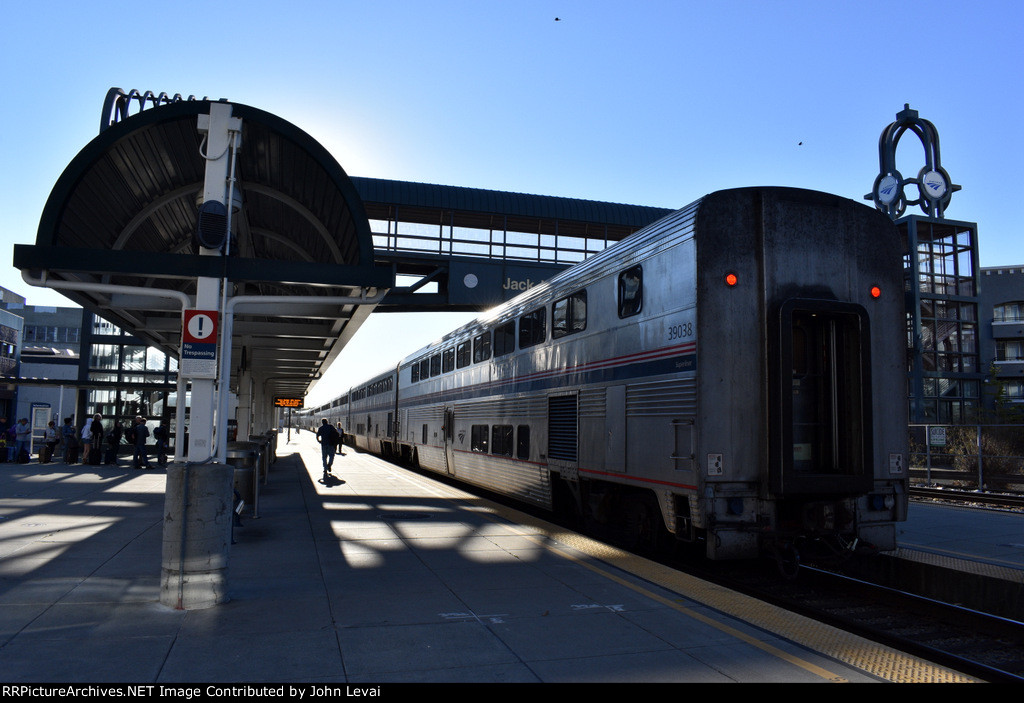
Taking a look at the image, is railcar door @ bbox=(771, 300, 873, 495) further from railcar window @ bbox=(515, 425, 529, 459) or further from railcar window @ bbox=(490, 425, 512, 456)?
railcar window @ bbox=(490, 425, 512, 456)

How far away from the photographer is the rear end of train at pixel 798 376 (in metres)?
7.27

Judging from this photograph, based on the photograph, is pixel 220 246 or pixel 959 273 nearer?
pixel 220 246

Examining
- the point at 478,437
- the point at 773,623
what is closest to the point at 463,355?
the point at 478,437

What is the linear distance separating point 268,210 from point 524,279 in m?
9.55

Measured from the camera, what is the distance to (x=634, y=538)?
936 centimetres

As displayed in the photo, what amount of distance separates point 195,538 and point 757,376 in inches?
217

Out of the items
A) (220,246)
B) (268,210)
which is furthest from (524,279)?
(220,246)

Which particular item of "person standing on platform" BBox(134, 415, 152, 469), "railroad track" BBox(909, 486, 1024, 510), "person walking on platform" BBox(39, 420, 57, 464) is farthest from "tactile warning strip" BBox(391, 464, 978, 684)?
"person walking on platform" BBox(39, 420, 57, 464)

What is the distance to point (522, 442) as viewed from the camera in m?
12.6

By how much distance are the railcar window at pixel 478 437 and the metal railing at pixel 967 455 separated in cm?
1047

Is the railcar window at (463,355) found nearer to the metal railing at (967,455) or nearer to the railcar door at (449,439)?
the railcar door at (449,439)

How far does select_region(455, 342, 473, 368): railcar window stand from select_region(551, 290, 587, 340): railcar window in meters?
5.42
